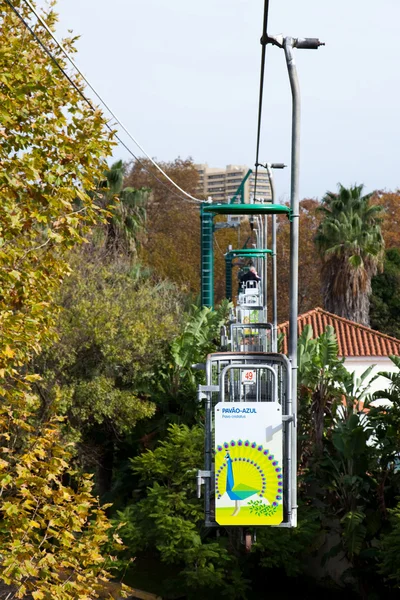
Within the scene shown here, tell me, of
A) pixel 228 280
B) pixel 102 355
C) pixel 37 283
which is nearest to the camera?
pixel 37 283

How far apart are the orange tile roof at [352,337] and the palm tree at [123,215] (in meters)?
7.52

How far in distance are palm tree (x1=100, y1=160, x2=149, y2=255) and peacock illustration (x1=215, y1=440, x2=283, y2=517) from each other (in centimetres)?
2868

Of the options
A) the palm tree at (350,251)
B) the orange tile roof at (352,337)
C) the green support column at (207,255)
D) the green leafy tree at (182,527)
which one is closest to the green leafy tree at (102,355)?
the green support column at (207,255)

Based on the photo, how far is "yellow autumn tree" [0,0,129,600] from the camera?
8820mm

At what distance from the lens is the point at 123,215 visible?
40.2 meters

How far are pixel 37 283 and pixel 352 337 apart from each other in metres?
32.3

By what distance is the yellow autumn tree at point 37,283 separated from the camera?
8820 millimetres

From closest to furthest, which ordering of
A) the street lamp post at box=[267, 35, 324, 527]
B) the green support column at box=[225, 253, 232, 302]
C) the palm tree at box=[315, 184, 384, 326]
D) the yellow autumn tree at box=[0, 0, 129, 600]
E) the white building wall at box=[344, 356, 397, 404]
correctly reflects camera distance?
1. the yellow autumn tree at box=[0, 0, 129, 600]
2. the street lamp post at box=[267, 35, 324, 527]
3. the green support column at box=[225, 253, 232, 302]
4. the white building wall at box=[344, 356, 397, 404]
5. the palm tree at box=[315, 184, 384, 326]

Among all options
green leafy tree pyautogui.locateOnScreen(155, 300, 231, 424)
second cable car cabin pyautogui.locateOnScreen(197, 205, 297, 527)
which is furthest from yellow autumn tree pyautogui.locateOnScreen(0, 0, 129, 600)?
green leafy tree pyautogui.locateOnScreen(155, 300, 231, 424)

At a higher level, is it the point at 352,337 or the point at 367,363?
the point at 352,337

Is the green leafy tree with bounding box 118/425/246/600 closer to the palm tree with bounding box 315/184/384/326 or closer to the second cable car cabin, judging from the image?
the second cable car cabin

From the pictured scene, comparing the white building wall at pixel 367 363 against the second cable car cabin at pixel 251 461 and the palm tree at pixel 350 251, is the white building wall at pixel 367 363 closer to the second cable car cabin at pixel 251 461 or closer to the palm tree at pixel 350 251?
the palm tree at pixel 350 251

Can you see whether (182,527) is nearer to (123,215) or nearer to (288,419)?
(288,419)

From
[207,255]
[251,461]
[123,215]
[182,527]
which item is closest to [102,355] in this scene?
[207,255]
